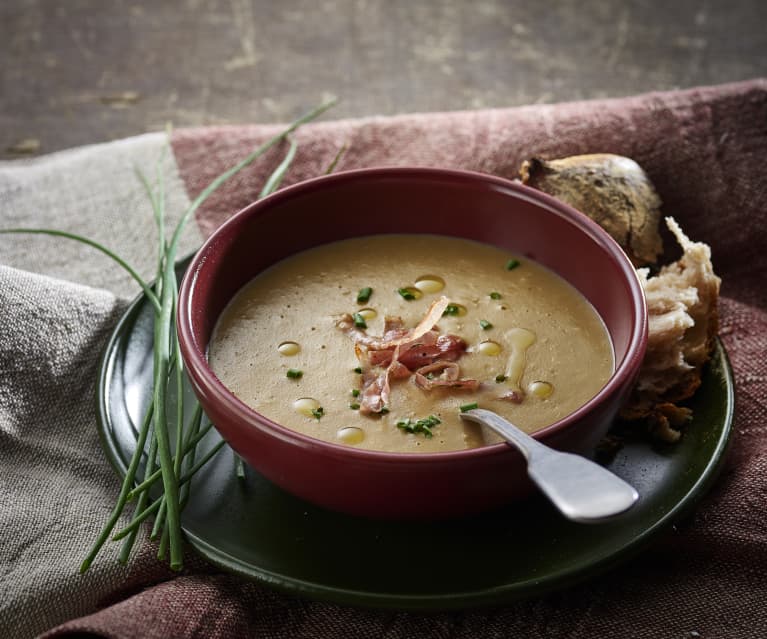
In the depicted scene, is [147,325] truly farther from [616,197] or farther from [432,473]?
[616,197]

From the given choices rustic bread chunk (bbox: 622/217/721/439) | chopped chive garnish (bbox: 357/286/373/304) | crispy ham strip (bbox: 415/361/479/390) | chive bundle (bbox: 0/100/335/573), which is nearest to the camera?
chive bundle (bbox: 0/100/335/573)

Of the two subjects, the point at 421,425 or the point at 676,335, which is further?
the point at 676,335

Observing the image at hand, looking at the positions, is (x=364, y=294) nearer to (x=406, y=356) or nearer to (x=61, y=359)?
(x=406, y=356)

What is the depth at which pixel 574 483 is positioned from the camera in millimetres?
1317

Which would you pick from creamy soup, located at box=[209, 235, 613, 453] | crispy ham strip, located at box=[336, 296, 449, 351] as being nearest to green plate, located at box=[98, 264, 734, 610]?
creamy soup, located at box=[209, 235, 613, 453]

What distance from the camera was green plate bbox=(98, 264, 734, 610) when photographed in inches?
58.0

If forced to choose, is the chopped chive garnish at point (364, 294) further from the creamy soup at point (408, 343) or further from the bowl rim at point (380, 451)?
the bowl rim at point (380, 451)

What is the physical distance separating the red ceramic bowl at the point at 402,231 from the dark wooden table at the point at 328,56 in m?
1.41

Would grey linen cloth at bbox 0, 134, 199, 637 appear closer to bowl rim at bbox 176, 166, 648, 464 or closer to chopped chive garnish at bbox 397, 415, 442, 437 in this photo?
bowl rim at bbox 176, 166, 648, 464

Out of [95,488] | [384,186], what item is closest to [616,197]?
[384,186]

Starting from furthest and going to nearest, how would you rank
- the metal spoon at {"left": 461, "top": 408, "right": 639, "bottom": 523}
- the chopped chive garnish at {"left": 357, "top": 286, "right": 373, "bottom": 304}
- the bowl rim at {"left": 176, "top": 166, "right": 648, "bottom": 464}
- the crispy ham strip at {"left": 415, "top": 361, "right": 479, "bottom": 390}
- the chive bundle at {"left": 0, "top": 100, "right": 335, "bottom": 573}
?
the chopped chive garnish at {"left": 357, "top": 286, "right": 373, "bottom": 304}
the crispy ham strip at {"left": 415, "top": 361, "right": 479, "bottom": 390}
the chive bundle at {"left": 0, "top": 100, "right": 335, "bottom": 573}
the bowl rim at {"left": 176, "top": 166, "right": 648, "bottom": 464}
the metal spoon at {"left": 461, "top": 408, "right": 639, "bottom": 523}

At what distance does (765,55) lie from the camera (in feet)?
12.1

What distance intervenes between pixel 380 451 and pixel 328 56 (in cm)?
259

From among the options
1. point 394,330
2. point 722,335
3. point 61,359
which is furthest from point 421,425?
point 722,335
